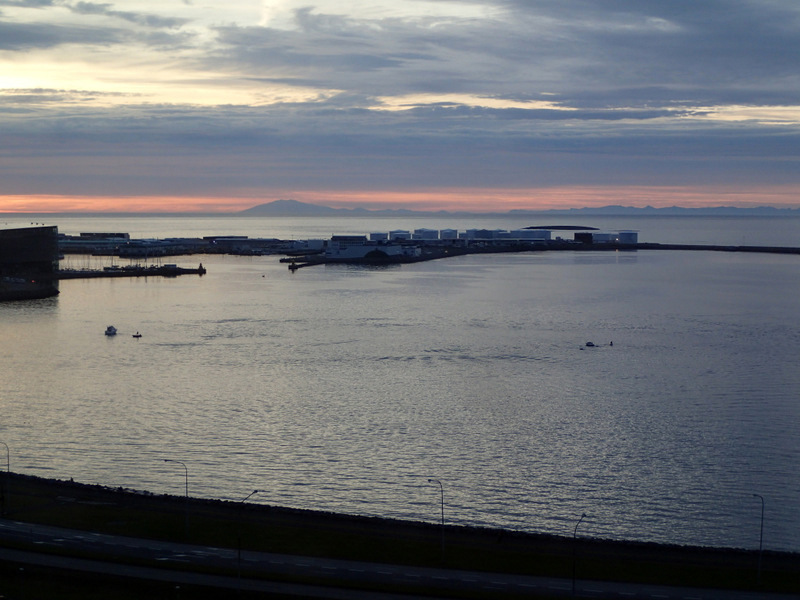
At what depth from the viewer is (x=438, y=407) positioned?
16984mm

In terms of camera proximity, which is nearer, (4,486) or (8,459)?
(4,486)

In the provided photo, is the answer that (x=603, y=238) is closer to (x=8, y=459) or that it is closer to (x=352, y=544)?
(x=8, y=459)

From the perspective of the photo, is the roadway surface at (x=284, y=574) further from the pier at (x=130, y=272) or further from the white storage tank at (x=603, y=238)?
the white storage tank at (x=603, y=238)

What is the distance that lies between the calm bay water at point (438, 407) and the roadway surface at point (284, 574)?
1.97 m

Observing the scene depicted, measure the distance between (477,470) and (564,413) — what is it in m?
4.06

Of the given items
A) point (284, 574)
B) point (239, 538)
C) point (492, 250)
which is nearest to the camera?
point (284, 574)

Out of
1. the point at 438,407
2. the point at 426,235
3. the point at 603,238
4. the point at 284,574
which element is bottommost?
the point at 284,574

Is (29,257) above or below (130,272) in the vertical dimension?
above

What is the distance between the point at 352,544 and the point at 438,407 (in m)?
7.05

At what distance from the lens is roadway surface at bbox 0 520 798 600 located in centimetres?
874

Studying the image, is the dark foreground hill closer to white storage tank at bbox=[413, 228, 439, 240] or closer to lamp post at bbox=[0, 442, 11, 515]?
lamp post at bbox=[0, 442, 11, 515]

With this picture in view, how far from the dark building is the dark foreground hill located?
107 ft

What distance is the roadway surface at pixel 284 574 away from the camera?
874cm

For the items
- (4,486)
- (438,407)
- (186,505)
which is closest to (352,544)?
(186,505)
